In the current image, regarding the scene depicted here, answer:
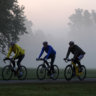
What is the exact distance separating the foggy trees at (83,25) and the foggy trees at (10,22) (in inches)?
4888

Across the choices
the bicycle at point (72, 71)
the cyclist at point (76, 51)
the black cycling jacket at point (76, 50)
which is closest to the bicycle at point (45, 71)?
the bicycle at point (72, 71)

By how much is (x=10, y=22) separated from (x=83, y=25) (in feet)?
418

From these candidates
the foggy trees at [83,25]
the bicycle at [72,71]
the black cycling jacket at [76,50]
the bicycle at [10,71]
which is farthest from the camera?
the foggy trees at [83,25]

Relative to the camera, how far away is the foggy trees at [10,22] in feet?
114

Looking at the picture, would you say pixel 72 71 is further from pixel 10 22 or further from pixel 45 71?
pixel 10 22

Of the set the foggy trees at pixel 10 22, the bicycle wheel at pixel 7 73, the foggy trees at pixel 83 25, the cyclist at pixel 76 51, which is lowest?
the bicycle wheel at pixel 7 73

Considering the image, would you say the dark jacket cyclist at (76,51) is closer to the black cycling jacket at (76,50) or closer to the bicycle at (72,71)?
the black cycling jacket at (76,50)

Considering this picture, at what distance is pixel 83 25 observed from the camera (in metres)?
162

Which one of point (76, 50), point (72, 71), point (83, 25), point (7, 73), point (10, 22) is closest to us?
point (7, 73)

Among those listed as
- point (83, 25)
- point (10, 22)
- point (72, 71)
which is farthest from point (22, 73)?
point (83, 25)

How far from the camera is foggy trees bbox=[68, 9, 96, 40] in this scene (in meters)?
162

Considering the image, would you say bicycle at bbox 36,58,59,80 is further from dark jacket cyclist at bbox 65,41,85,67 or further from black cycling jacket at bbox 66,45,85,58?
black cycling jacket at bbox 66,45,85,58

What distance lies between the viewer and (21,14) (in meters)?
38.2

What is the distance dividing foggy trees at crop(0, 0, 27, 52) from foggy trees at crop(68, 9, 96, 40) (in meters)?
124
